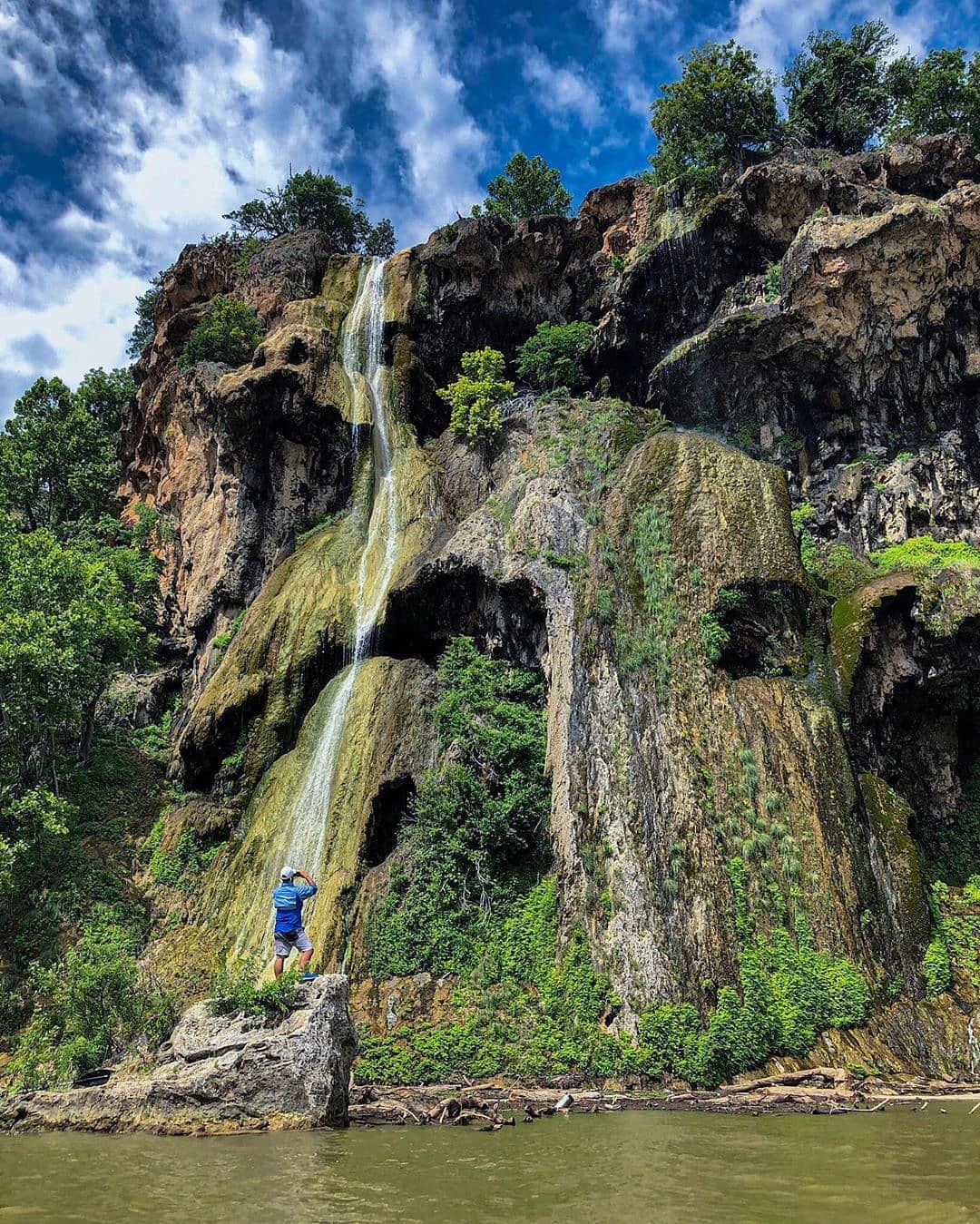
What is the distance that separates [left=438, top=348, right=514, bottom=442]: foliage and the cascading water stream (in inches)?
128

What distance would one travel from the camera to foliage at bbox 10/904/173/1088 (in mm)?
13523

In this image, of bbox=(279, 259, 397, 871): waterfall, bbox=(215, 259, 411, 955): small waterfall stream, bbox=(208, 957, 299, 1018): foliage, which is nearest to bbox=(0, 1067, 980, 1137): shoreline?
bbox=(208, 957, 299, 1018): foliage

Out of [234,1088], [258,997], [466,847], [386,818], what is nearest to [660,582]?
[466,847]

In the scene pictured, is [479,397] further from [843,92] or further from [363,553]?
[843,92]

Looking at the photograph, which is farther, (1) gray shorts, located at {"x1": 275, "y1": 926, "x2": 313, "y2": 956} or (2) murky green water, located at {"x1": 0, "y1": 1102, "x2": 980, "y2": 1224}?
(1) gray shorts, located at {"x1": 275, "y1": 926, "x2": 313, "y2": 956}

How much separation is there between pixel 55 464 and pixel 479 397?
20.3 metres

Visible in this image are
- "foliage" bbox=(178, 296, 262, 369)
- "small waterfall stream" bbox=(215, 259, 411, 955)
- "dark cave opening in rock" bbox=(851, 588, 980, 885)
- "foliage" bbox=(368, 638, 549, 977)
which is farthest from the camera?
"foliage" bbox=(178, 296, 262, 369)

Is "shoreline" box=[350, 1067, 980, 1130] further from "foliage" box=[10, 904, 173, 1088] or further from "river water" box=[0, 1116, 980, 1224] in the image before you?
"foliage" box=[10, 904, 173, 1088]

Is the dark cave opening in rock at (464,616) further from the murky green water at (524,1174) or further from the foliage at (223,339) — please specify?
the foliage at (223,339)

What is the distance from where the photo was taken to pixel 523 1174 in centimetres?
610

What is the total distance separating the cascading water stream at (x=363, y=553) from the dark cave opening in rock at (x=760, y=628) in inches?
366

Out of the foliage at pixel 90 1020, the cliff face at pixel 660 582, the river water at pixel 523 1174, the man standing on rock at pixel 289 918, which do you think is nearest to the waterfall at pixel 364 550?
the cliff face at pixel 660 582

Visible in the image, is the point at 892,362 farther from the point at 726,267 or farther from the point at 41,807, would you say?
the point at 41,807

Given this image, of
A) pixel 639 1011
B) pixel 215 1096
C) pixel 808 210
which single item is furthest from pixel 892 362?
pixel 215 1096
